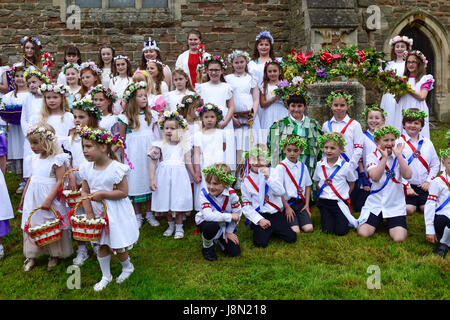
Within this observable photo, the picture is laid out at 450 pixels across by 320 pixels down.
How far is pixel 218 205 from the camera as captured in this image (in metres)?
4.29

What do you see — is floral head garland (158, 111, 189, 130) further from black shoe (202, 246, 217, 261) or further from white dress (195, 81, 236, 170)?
black shoe (202, 246, 217, 261)

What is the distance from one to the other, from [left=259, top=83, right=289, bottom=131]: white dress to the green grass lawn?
6.92ft

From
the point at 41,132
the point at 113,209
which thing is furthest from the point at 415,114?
the point at 41,132

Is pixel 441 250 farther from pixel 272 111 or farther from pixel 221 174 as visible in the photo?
pixel 272 111

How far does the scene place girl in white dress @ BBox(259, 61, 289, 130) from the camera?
6.23 m

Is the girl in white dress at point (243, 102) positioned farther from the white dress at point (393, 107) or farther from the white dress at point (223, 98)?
the white dress at point (393, 107)

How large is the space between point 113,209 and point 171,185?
1367mm

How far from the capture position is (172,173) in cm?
499

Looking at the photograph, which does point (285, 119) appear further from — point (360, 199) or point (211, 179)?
point (211, 179)

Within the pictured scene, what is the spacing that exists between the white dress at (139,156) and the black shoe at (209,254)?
1400 mm

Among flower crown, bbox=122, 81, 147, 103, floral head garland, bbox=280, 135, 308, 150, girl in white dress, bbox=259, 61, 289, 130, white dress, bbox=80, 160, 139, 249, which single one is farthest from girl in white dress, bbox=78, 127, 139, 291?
girl in white dress, bbox=259, 61, 289, 130

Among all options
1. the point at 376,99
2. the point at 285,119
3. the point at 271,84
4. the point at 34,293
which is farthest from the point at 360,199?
the point at 376,99

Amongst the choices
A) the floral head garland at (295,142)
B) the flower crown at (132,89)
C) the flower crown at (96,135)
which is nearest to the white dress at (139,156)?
the flower crown at (132,89)
